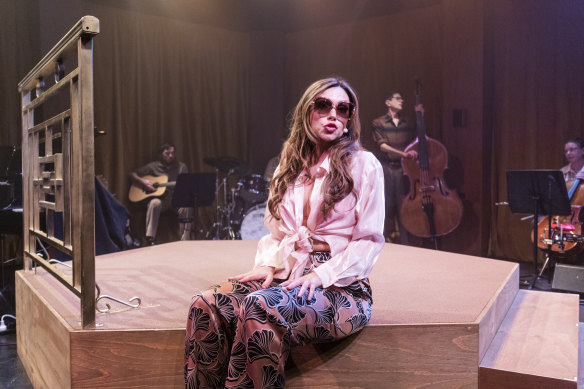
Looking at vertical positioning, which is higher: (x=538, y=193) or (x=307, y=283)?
(x=538, y=193)

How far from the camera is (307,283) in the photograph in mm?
1606

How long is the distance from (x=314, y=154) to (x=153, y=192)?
518 cm

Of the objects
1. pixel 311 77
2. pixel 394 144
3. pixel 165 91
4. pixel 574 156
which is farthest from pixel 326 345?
pixel 311 77

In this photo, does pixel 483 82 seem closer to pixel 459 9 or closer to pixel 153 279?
pixel 459 9

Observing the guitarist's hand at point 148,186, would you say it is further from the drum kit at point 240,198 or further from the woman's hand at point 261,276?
the woman's hand at point 261,276

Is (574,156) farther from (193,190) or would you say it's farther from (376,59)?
(193,190)

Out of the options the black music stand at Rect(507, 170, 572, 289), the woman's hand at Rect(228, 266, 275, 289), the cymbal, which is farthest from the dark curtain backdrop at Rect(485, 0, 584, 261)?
the woman's hand at Rect(228, 266, 275, 289)

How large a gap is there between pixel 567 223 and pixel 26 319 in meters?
4.31

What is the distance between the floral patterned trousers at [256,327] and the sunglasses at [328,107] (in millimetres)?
504

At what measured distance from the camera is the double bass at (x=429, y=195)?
5.60 m

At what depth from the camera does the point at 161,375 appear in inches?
70.7

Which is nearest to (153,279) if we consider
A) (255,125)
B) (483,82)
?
(483,82)

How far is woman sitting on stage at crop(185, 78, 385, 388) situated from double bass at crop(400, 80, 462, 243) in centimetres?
392

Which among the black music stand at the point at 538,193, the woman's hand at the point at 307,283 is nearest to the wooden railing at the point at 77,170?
the woman's hand at the point at 307,283
